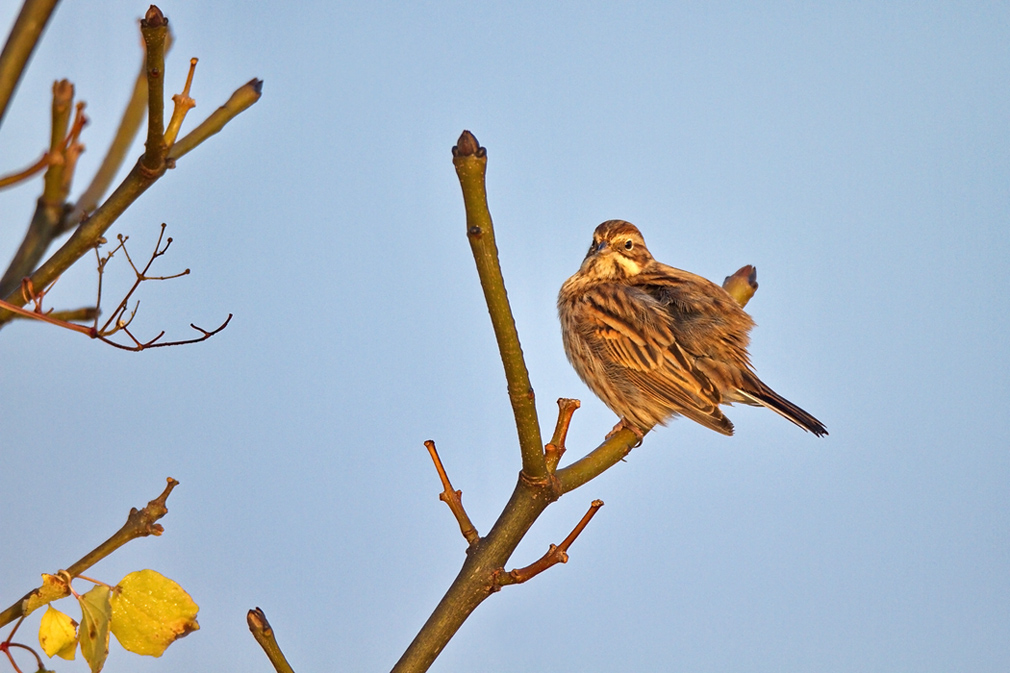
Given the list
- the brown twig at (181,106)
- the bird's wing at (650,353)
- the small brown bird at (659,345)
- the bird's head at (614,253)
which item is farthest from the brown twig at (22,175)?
the bird's head at (614,253)

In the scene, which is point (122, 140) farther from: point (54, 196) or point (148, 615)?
point (148, 615)

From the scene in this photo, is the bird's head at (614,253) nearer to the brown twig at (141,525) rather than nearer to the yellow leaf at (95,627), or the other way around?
the brown twig at (141,525)

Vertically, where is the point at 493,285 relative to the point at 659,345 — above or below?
below

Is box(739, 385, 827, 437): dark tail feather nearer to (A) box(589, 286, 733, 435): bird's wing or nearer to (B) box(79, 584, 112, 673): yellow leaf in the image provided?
(A) box(589, 286, 733, 435): bird's wing

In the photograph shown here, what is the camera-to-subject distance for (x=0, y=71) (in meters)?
1.42

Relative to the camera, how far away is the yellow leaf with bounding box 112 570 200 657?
148 cm

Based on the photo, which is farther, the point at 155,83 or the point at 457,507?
the point at 457,507

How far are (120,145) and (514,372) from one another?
→ 98cm

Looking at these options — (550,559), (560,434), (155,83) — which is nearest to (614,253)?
(560,434)

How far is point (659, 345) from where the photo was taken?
4.42 m

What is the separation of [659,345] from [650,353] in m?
0.06

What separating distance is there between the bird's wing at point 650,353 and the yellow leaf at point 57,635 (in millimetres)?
3096

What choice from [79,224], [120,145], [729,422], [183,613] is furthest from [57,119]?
[729,422]

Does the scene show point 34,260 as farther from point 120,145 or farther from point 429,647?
point 429,647
